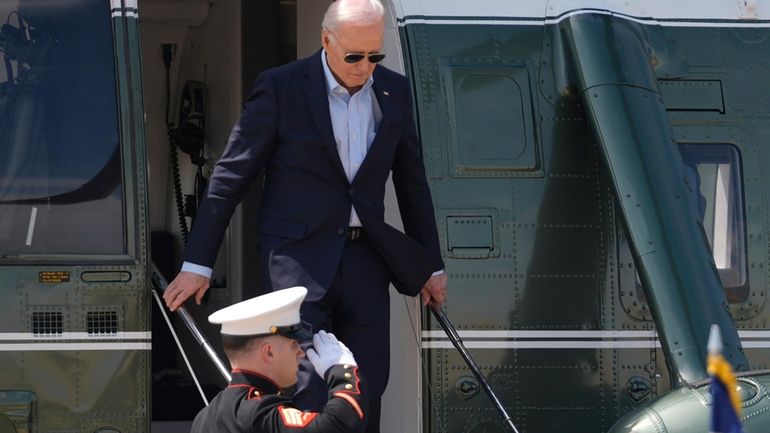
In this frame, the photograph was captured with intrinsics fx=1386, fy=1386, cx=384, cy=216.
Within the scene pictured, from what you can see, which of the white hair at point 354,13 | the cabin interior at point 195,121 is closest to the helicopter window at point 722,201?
the white hair at point 354,13

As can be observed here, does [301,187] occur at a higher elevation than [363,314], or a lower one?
higher

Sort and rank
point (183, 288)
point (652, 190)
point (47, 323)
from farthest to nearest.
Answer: point (652, 190), point (47, 323), point (183, 288)

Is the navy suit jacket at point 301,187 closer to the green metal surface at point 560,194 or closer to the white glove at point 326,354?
the green metal surface at point 560,194

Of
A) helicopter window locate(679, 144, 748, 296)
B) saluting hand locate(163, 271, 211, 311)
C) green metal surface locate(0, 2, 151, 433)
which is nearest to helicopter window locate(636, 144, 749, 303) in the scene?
helicopter window locate(679, 144, 748, 296)

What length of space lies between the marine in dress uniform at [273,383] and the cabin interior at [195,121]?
294cm

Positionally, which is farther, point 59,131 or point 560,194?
point 560,194

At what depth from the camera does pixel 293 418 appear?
382 centimetres

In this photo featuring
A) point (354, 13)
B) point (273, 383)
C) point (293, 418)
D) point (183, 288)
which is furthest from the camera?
point (183, 288)

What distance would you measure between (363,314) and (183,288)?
2.20ft

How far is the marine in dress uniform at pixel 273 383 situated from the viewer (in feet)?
12.5

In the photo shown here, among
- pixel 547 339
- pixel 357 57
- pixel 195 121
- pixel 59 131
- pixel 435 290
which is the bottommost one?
pixel 547 339

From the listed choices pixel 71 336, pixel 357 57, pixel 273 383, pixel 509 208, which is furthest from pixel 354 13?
pixel 71 336

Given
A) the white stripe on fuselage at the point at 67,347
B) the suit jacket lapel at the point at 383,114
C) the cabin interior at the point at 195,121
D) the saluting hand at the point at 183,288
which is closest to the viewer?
the saluting hand at the point at 183,288

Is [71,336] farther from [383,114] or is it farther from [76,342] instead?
[383,114]
